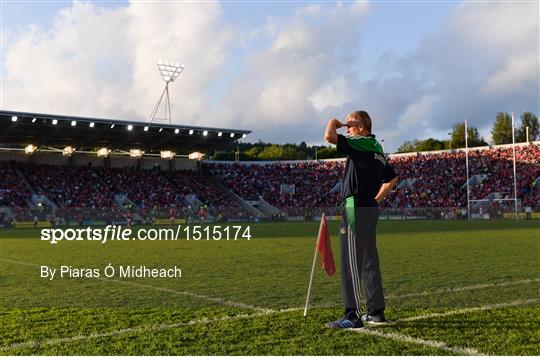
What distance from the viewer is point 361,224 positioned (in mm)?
5707

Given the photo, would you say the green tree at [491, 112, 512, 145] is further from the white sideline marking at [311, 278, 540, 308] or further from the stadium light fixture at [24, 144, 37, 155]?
the white sideline marking at [311, 278, 540, 308]

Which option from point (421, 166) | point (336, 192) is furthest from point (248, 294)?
point (421, 166)

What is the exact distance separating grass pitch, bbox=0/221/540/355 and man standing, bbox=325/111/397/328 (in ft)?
1.21

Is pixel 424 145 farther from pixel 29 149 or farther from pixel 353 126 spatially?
pixel 353 126

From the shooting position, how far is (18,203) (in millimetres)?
41844

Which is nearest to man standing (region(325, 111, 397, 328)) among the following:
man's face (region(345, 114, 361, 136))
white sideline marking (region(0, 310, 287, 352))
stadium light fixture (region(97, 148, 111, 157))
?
man's face (region(345, 114, 361, 136))

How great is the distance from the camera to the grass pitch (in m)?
4.91

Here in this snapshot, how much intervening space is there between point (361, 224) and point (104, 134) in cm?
4372

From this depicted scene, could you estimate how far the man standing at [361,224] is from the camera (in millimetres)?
5699

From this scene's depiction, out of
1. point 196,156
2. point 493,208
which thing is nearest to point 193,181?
point 196,156

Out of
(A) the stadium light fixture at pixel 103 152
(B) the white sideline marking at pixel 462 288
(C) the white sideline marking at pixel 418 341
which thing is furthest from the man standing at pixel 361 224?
(A) the stadium light fixture at pixel 103 152

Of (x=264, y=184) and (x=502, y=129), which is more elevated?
(x=502, y=129)

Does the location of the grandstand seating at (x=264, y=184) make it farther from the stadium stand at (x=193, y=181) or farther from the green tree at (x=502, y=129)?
the green tree at (x=502, y=129)

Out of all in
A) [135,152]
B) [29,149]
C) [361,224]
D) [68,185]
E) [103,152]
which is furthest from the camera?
[135,152]
